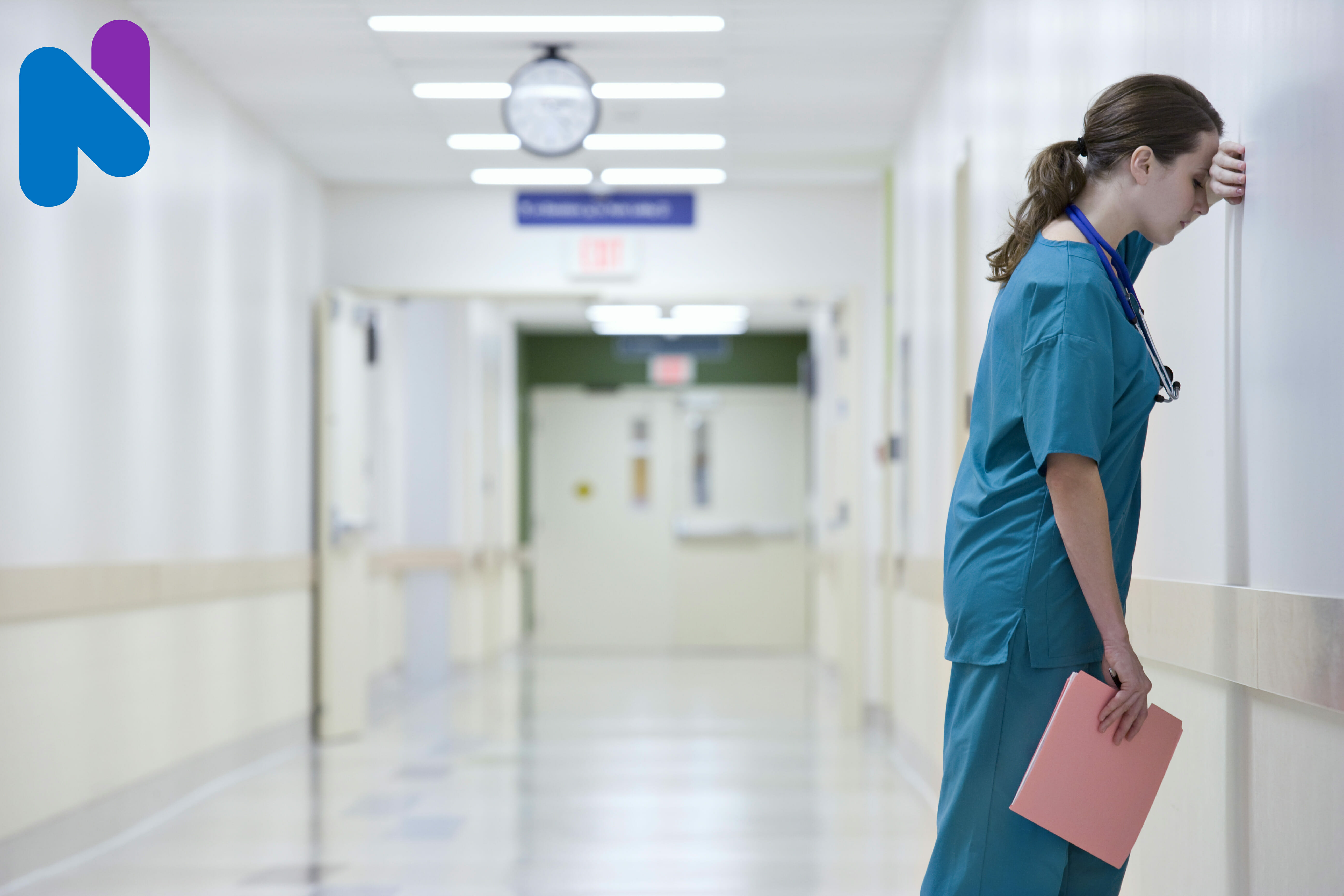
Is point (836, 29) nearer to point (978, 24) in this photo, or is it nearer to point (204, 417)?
point (978, 24)

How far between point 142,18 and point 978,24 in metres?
2.85

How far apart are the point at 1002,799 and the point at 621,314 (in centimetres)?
825

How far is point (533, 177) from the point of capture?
622 centimetres

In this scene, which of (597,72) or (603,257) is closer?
(597,72)

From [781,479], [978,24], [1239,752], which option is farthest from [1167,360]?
[781,479]

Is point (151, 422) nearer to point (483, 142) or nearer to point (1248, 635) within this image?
point (483, 142)

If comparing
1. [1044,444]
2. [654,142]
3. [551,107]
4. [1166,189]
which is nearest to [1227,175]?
[1166,189]

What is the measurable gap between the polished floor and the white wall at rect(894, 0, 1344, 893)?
56.2 inches

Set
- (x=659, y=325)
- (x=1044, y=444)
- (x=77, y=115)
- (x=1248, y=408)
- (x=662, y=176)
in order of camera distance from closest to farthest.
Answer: (x=1044, y=444) → (x=1248, y=408) → (x=77, y=115) → (x=662, y=176) → (x=659, y=325)

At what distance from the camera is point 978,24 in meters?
3.97

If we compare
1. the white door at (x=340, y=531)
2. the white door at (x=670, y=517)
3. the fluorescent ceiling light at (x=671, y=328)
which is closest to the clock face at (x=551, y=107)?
the white door at (x=340, y=531)

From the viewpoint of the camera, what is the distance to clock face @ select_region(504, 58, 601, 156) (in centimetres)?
452

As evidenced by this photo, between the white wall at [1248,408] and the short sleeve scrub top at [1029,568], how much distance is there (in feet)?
1.12

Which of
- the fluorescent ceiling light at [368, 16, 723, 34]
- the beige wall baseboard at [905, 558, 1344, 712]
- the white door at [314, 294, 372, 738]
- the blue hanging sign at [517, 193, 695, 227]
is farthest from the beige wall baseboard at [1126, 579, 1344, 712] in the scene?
the white door at [314, 294, 372, 738]
